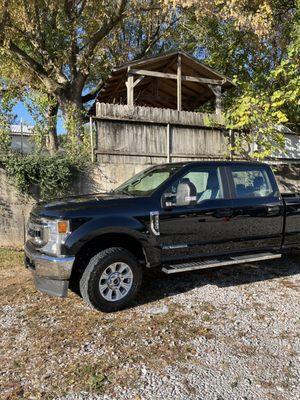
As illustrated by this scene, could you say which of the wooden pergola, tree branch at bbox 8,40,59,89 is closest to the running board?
the wooden pergola

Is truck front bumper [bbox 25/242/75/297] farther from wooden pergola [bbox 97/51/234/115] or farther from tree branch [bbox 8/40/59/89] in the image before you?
tree branch [bbox 8/40/59/89]

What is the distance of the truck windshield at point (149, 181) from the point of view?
18.9ft

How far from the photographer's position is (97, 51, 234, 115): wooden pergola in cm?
1232

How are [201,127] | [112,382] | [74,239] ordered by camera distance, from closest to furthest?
[112,382] < [74,239] < [201,127]

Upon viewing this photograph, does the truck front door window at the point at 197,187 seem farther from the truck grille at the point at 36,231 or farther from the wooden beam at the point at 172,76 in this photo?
the wooden beam at the point at 172,76

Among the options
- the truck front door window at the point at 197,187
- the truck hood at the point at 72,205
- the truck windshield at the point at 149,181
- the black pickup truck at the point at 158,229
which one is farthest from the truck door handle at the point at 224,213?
the truck hood at the point at 72,205

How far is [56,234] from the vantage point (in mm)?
4863

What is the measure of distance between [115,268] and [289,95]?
26.6ft

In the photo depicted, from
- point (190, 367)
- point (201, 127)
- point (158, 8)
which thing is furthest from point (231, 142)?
point (190, 367)

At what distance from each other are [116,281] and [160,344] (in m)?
1.14

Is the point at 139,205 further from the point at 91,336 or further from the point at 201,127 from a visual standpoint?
the point at 201,127

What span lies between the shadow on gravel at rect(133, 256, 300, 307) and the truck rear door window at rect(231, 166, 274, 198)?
141 centimetres

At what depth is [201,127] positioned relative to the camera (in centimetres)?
1222

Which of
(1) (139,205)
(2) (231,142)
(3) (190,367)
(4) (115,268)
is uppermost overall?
(2) (231,142)
